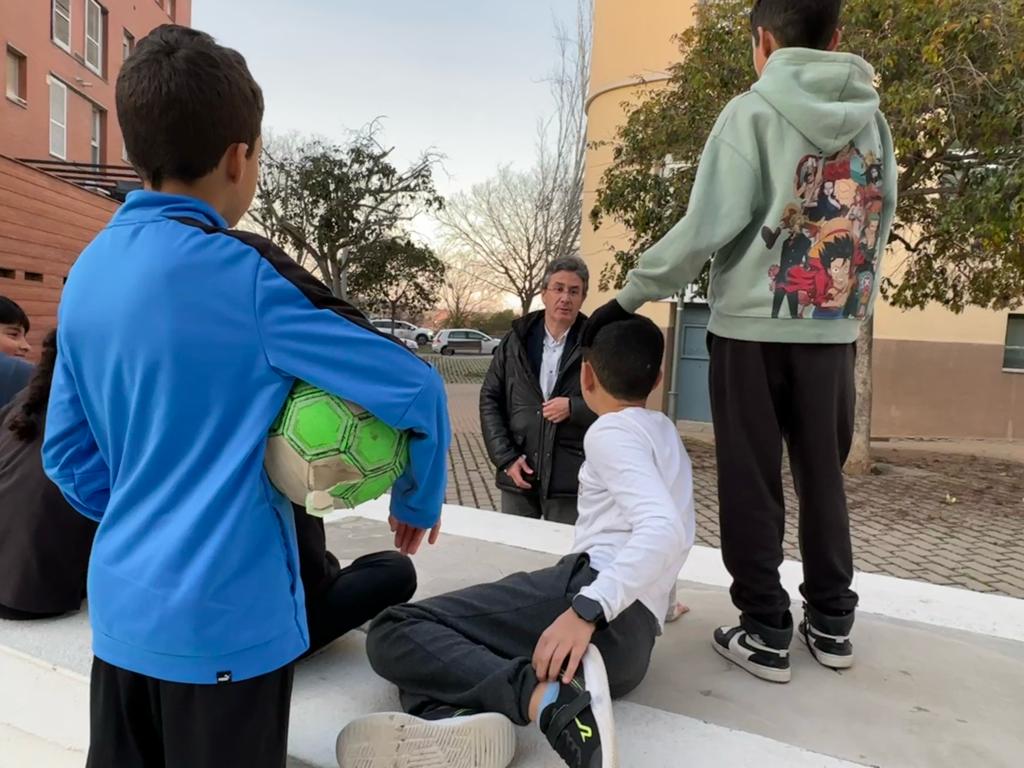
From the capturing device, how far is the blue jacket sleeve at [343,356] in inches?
49.9

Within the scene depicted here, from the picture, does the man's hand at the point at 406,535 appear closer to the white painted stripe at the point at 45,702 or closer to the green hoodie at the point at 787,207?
the green hoodie at the point at 787,207

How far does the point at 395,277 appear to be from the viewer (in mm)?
21891

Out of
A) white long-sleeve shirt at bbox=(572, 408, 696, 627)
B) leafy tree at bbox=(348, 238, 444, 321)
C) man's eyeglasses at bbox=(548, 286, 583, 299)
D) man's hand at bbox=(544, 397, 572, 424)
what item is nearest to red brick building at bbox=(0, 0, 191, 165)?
leafy tree at bbox=(348, 238, 444, 321)

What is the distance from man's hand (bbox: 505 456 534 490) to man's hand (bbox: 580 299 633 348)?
4.81 ft

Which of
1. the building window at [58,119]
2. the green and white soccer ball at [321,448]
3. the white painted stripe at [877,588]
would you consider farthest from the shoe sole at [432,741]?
the building window at [58,119]

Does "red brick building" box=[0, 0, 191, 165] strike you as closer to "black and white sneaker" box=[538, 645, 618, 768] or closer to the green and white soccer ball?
the green and white soccer ball

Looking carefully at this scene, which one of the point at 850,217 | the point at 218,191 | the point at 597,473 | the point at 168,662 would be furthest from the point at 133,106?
the point at 850,217

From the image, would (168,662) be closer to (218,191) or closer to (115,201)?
(218,191)

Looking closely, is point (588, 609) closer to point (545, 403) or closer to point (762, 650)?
point (762, 650)

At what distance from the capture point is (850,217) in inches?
80.4

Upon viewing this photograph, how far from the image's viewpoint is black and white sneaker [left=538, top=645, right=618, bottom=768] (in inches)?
58.7

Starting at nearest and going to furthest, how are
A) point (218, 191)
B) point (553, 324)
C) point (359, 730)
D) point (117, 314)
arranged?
point (117, 314)
point (218, 191)
point (359, 730)
point (553, 324)

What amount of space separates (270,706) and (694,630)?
1.58 m

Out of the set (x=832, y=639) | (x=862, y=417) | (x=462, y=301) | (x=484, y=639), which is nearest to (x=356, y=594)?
(x=484, y=639)
